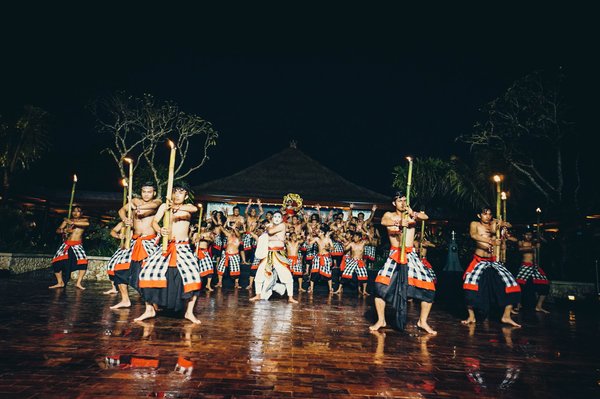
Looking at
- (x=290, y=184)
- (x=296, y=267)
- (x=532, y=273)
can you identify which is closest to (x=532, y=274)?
(x=532, y=273)

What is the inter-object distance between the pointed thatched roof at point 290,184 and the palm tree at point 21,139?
6439mm

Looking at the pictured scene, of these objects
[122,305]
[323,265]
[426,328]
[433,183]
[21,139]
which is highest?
[433,183]

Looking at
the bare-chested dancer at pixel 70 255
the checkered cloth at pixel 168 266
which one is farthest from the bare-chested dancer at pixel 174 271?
the bare-chested dancer at pixel 70 255

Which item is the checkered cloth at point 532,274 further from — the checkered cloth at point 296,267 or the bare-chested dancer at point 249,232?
the bare-chested dancer at point 249,232

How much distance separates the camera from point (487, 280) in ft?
19.2

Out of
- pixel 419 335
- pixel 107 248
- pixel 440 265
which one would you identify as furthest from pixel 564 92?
pixel 107 248

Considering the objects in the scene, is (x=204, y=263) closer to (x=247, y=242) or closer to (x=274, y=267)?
(x=274, y=267)

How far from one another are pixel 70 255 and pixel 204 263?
10.1ft

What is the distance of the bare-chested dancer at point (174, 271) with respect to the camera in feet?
15.6

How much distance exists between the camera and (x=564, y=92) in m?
12.1

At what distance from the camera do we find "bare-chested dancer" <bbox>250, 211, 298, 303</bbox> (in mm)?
7426

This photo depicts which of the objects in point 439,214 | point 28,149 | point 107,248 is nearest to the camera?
point 107,248

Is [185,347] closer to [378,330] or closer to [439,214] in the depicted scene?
[378,330]

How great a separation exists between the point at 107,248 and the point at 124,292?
6.24 metres
